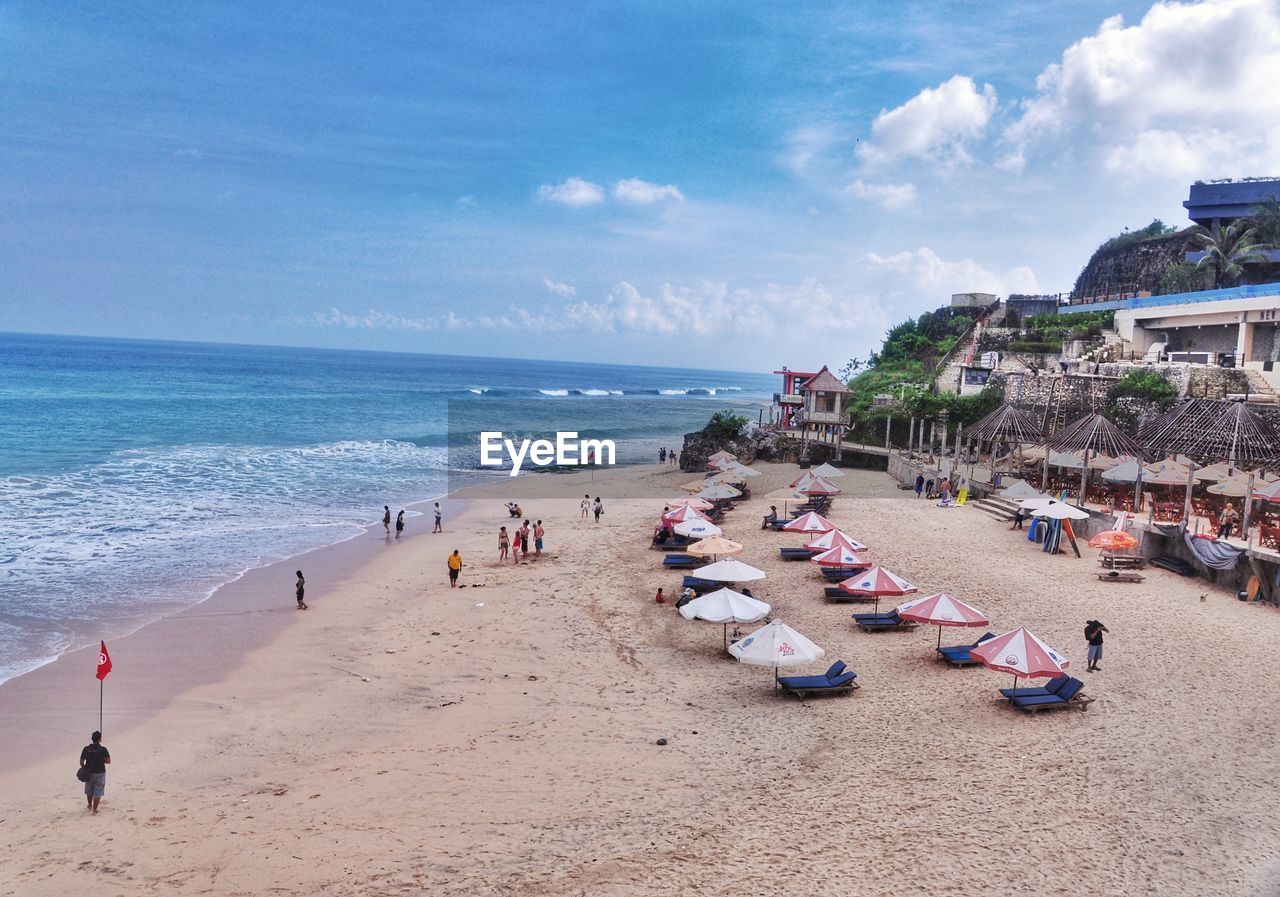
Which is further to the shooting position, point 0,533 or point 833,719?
point 0,533

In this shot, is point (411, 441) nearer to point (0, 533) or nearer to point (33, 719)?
point (0, 533)

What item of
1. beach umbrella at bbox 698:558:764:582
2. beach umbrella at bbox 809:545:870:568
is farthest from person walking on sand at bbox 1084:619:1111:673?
beach umbrella at bbox 698:558:764:582

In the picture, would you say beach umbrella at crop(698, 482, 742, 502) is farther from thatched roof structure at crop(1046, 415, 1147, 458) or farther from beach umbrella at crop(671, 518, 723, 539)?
thatched roof structure at crop(1046, 415, 1147, 458)

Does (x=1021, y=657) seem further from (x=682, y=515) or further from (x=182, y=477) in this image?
(x=182, y=477)

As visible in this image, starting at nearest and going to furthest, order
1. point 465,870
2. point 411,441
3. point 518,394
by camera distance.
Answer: point 465,870, point 411,441, point 518,394

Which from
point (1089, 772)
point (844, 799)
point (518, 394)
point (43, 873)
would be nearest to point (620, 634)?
point (844, 799)

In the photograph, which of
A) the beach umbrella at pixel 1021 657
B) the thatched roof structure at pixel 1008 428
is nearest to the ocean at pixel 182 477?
the beach umbrella at pixel 1021 657

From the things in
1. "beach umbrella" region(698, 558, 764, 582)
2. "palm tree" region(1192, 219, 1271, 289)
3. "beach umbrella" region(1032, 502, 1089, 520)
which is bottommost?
"beach umbrella" region(698, 558, 764, 582)
